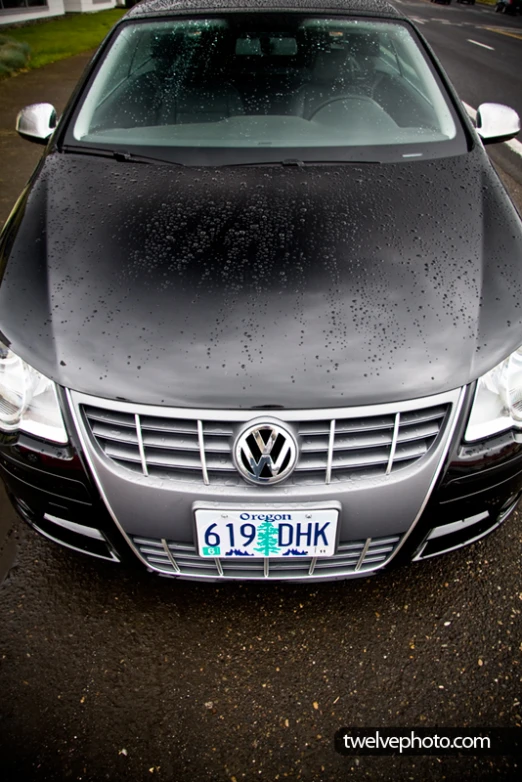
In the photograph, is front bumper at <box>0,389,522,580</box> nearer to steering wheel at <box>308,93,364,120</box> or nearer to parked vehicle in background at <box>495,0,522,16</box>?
steering wheel at <box>308,93,364,120</box>

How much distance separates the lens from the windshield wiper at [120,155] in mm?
1955

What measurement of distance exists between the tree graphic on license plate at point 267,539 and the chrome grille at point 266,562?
0.06 meters

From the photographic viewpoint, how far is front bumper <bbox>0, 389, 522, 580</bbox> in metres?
1.38

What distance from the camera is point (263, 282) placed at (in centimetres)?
151

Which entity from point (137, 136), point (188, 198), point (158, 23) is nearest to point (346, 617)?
point (188, 198)

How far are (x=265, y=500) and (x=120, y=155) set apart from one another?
1339 mm

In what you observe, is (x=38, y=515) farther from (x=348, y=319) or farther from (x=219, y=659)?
(x=348, y=319)

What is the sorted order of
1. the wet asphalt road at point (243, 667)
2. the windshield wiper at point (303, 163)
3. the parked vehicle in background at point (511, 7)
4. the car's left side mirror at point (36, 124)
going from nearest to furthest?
the wet asphalt road at point (243, 667) < the windshield wiper at point (303, 163) < the car's left side mirror at point (36, 124) < the parked vehicle in background at point (511, 7)

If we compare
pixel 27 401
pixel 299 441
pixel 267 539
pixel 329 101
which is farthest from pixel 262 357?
pixel 329 101

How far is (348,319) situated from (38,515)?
104cm

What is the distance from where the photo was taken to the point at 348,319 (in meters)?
1.44

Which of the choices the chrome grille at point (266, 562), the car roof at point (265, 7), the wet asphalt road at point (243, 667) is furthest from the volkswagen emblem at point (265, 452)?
the car roof at point (265, 7)

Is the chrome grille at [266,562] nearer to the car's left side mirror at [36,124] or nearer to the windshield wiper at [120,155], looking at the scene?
the windshield wiper at [120,155]

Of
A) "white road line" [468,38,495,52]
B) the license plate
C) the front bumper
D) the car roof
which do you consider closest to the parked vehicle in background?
"white road line" [468,38,495,52]
